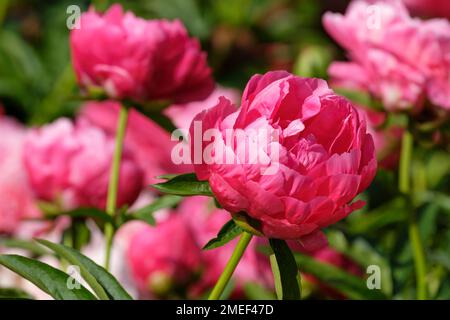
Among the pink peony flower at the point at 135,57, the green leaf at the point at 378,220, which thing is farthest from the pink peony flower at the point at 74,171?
the green leaf at the point at 378,220

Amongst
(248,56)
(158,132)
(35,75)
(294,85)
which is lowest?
(294,85)

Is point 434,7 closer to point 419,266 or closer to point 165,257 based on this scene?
point 165,257

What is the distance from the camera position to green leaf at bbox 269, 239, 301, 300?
2.26ft

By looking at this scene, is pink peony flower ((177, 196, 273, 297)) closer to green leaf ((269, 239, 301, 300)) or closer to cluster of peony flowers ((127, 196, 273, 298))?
cluster of peony flowers ((127, 196, 273, 298))

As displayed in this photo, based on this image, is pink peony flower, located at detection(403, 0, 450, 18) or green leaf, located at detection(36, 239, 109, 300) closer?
green leaf, located at detection(36, 239, 109, 300)

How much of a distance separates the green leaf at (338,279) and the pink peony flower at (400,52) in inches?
6.6

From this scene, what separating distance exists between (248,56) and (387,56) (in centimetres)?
104

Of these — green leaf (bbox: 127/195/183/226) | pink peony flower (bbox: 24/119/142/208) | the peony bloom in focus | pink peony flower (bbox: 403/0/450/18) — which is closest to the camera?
the peony bloom in focus

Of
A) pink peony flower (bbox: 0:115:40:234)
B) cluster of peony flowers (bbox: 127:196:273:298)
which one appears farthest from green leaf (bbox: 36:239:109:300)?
pink peony flower (bbox: 0:115:40:234)

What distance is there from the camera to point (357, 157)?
662 mm

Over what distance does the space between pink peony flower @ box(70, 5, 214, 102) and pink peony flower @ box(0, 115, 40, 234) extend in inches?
11.9

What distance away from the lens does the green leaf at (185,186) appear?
2.28 ft
